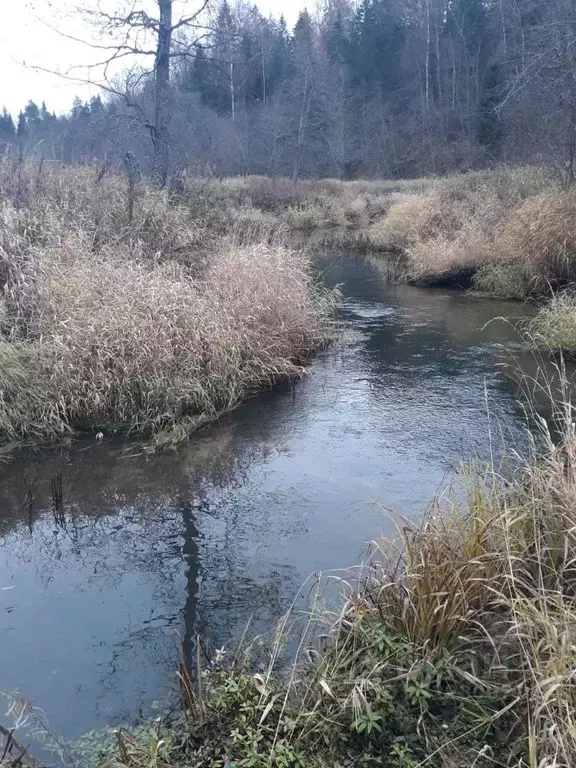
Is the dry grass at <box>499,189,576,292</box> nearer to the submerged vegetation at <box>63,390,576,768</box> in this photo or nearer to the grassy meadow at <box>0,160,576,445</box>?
the grassy meadow at <box>0,160,576,445</box>

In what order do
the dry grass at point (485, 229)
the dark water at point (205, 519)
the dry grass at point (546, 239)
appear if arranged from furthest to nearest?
1. the dry grass at point (485, 229)
2. the dry grass at point (546, 239)
3. the dark water at point (205, 519)

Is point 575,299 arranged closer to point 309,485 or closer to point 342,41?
point 309,485

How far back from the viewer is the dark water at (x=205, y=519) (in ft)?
11.8

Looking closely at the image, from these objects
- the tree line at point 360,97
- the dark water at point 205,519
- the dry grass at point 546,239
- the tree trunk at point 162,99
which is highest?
the tree line at point 360,97

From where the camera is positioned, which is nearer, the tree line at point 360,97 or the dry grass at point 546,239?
the dry grass at point 546,239

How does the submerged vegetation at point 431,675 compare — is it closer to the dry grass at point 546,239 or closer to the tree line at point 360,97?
the dry grass at point 546,239

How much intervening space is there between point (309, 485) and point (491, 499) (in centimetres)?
236

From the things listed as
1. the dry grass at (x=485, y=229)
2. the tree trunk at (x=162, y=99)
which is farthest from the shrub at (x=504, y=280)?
the tree trunk at (x=162, y=99)

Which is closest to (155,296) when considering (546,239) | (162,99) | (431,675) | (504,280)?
(431,675)

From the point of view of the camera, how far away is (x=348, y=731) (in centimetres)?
270

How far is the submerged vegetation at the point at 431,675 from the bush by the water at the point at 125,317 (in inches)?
157

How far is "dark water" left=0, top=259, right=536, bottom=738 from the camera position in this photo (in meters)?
3.59

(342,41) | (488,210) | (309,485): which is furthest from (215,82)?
(309,485)

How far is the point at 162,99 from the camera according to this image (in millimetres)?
13023
